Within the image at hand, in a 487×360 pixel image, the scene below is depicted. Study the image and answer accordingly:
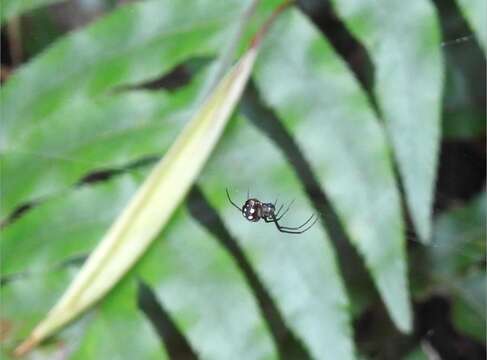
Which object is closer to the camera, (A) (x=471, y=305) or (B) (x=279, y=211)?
(B) (x=279, y=211)

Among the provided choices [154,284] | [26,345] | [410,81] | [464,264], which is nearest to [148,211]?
[154,284]

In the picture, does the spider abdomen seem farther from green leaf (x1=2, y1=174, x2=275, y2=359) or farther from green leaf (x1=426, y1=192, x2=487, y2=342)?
green leaf (x1=426, y1=192, x2=487, y2=342)

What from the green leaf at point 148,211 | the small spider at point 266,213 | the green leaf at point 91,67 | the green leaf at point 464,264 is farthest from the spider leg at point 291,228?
the green leaf at point 464,264

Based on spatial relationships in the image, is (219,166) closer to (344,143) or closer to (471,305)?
(344,143)

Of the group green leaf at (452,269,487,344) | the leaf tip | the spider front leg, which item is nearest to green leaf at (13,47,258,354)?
the leaf tip

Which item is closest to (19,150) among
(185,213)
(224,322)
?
(185,213)

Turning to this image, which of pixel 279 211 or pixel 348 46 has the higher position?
pixel 348 46
